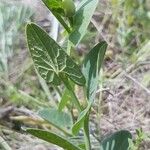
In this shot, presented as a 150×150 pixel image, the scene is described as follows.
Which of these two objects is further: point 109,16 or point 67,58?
point 109,16

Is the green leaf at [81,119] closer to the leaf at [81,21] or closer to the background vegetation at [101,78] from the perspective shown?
the leaf at [81,21]

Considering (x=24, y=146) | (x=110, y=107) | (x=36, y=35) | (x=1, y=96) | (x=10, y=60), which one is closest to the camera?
(x=36, y=35)

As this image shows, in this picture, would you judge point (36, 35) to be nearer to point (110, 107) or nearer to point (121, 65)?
point (110, 107)

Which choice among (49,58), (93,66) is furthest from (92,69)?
(49,58)

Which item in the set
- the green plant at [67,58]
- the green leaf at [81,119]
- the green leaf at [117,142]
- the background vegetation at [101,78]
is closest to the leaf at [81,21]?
the green plant at [67,58]

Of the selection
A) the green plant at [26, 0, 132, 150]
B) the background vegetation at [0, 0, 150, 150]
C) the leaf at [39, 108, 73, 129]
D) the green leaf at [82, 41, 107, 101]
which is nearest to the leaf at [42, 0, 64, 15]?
the green plant at [26, 0, 132, 150]

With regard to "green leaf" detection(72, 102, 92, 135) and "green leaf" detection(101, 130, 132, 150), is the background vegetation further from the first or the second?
"green leaf" detection(72, 102, 92, 135)

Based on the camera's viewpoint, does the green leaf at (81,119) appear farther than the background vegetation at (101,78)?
No

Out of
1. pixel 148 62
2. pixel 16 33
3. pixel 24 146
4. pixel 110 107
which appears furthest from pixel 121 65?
pixel 24 146
